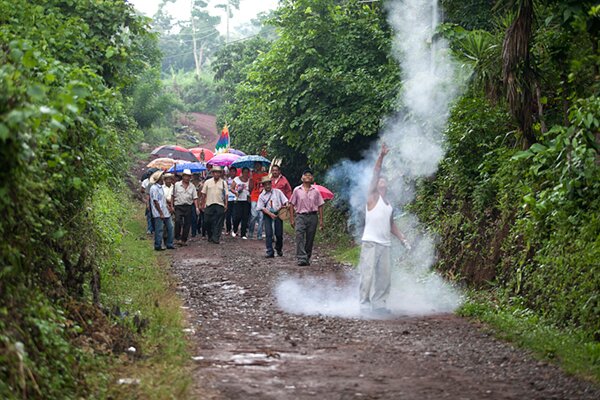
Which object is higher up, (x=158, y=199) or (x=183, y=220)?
(x=158, y=199)

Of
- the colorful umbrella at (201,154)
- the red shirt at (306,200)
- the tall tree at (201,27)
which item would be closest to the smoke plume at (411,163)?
the red shirt at (306,200)

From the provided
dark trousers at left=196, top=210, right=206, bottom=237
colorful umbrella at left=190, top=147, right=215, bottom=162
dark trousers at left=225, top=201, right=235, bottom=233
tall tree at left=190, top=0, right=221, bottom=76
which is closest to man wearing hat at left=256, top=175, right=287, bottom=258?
dark trousers at left=196, top=210, right=206, bottom=237

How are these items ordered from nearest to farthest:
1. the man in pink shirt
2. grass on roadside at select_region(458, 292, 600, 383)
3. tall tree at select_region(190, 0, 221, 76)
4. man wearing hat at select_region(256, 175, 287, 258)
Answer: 1. grass on roadside at select_region(458, 292, 600, 383)
2. man wearing hat at select_region(256, 175, 287, 258)
3. the man in pink shirt
4. tall tree at select_region(190, 0, 221, 76)

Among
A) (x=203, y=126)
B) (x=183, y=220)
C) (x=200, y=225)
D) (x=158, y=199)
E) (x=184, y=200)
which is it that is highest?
(x=203, y=126)

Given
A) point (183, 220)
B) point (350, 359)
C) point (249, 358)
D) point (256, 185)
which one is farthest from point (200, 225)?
point (350, 359)

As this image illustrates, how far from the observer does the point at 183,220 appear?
20984 millimetres

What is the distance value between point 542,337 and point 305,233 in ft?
26.6

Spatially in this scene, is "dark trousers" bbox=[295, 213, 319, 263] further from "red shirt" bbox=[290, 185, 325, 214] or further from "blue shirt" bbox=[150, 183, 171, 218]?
"blue shirt" bbox=[150, 183, 171, 218]

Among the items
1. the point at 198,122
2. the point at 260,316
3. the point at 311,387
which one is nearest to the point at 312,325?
the point at 260,316

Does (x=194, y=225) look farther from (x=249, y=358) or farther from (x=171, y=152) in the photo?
(x=171, y=152)

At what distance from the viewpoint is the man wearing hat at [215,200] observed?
21.6 m

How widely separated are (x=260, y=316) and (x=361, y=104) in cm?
1073

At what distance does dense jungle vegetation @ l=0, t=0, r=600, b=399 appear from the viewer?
6.54 m

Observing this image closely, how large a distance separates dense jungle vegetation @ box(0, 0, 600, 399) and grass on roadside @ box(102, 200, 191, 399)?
0.24 metres
